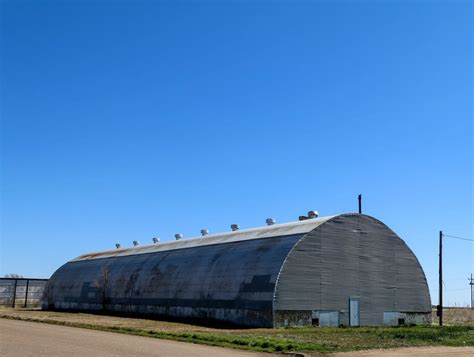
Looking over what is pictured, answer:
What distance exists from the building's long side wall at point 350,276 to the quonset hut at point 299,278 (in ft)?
0.24

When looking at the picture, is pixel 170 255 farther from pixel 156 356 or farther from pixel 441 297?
pixel 156 356

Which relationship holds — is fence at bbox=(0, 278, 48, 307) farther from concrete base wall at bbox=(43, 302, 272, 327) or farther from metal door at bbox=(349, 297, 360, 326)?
metal door at bbox=(349, 297, 360, 326)

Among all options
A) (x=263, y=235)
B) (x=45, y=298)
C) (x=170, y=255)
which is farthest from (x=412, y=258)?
(x=45, y=298)

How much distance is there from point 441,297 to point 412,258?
16.6ft

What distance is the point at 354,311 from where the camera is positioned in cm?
4706

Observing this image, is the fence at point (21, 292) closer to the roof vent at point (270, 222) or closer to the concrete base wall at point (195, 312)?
the concrete base wall at point (195, 312)

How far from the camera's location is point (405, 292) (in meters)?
50.5

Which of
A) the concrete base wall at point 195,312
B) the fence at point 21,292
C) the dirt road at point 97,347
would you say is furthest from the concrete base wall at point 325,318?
the fence at point 21,292

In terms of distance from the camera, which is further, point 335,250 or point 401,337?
point 335,250

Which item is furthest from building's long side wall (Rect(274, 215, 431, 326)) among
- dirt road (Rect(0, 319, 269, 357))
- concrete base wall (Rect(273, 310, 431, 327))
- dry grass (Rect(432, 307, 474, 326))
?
dirt road (Rect(0, 319, 269, 357))

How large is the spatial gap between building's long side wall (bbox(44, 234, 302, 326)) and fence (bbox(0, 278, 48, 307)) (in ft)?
44.7

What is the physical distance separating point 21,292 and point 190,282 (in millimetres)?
A: 47940

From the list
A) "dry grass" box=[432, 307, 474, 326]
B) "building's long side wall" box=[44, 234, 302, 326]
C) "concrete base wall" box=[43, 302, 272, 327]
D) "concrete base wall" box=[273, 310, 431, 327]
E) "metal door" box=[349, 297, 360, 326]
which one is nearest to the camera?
"concrete base wall" box=[273, 310, 431, 327]

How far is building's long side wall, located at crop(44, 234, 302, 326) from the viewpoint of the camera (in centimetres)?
4531
